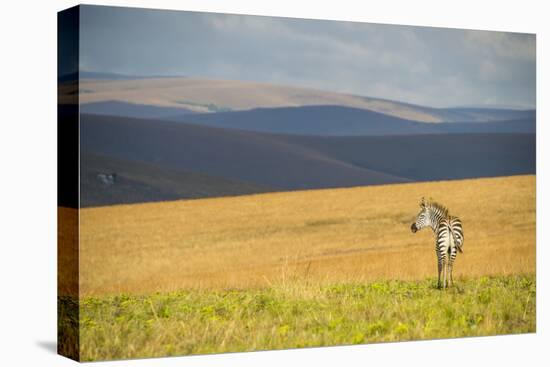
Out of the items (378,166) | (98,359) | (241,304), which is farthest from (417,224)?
(98,359)

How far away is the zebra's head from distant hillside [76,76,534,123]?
1.37 m

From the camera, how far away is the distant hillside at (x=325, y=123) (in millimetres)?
15516

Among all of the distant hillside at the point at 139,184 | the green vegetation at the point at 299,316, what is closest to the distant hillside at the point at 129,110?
the distant hillside at the point at 139,184

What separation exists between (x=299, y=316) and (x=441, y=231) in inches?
115

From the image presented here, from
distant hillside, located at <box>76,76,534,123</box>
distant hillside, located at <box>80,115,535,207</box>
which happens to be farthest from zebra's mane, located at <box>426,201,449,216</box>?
distant hillside, located at <box>76,76,534,123</box>

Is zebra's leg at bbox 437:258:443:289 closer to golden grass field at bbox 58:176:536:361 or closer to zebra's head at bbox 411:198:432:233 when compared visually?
golden grass field at bbox 58:176:536:361

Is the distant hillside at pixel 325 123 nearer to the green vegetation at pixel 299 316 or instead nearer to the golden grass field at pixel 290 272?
the golden grass field at pixel 290 272

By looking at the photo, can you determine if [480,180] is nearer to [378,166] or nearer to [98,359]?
[378,166]

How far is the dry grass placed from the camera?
1448 centimetres

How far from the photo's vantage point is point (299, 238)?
51.6 feet

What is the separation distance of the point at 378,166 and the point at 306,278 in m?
2.12

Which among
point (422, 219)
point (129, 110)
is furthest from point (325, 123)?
point (129, 110)

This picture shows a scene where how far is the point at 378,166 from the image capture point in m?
16.5

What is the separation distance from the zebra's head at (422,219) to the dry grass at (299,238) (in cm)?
11
